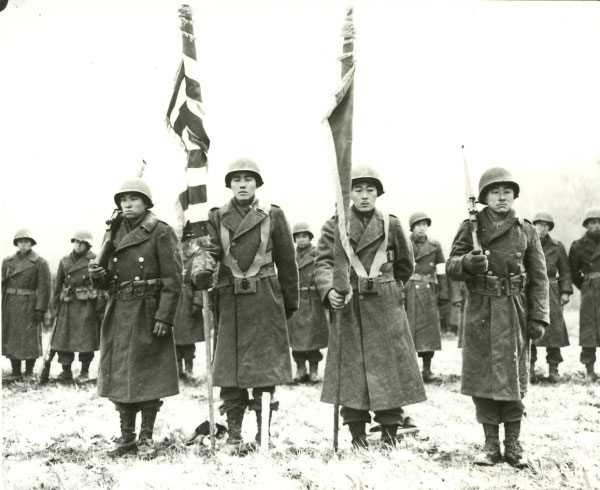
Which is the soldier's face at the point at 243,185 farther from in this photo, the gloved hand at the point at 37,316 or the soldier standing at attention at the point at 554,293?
the gloved hand at the point at 37,316

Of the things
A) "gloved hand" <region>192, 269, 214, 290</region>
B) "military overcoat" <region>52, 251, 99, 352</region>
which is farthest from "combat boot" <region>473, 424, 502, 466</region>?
"military overcoat" <region>52, 251, 99, 352</region>

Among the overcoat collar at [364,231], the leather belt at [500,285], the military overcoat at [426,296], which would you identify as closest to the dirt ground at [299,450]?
the military overcoat at [426,296]

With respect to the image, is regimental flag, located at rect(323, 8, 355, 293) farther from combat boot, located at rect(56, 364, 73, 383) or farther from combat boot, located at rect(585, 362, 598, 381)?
combat boot, located at rect(56, 364, 73, 383)

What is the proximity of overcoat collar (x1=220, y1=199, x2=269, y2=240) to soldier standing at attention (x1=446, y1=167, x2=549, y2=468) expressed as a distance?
1.69m

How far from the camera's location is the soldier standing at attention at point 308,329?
33.0 ft

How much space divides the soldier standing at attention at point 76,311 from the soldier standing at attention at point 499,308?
21.9 feet

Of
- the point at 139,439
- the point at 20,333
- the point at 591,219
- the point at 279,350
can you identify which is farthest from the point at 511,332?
the point at 20,333

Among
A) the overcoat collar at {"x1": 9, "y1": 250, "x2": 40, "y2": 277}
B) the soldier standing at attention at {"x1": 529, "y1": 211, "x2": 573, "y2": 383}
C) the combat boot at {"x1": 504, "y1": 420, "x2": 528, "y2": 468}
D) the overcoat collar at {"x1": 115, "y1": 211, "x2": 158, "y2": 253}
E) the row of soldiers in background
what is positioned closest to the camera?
the combat boot at {"x1": 504, "y1": 420, "x2": 528, "y2": 468}

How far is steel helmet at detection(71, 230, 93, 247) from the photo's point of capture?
10305 millimetres

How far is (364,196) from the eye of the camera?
5.61m

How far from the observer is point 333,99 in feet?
17.0

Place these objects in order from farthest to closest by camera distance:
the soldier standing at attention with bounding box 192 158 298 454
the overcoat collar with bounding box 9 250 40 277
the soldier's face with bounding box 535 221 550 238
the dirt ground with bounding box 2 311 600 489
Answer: the overcoat collar with bounding box 9 250 40 277, the soldier's face with bounding box 535 221 550 238, the soldier standing at attention with bounding box 192 158 298 454, the dirt ground with bounding box 2 311 600 489

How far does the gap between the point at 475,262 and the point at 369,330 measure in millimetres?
1033

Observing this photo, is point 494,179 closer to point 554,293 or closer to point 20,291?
point 554,293
